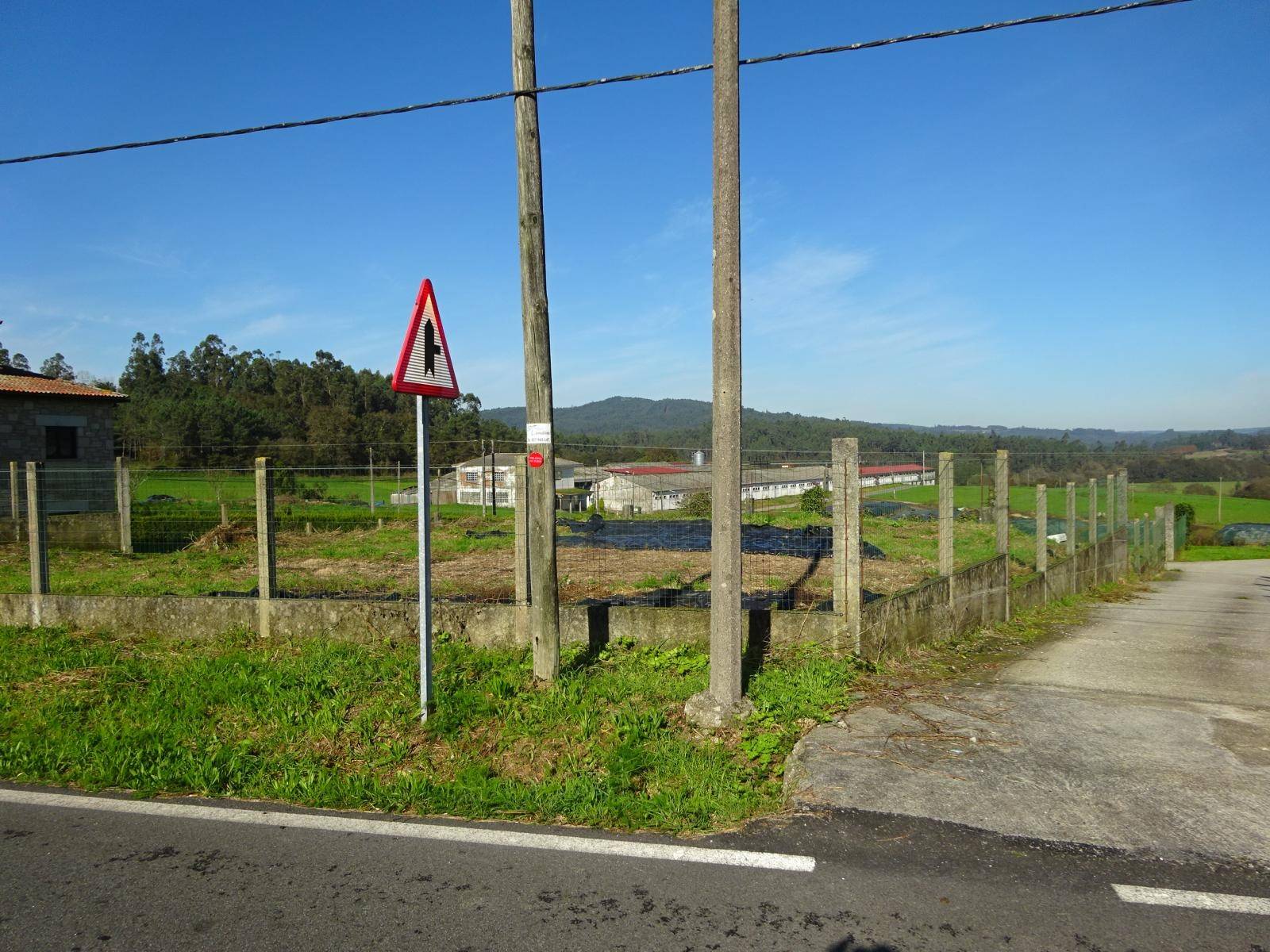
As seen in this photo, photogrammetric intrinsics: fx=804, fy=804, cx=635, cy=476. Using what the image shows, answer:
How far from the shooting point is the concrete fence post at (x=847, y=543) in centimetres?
629

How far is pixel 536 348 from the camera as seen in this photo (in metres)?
5.86

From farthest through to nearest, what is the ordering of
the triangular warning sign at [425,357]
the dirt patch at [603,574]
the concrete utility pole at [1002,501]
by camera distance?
the dirt patch at [603,574] < the concrete utility pole at [1002,501] < the triangular warning sign at [425,357]

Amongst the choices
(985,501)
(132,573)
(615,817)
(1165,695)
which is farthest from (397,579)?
(1165,695)

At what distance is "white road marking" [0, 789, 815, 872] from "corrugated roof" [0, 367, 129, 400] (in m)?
27.7

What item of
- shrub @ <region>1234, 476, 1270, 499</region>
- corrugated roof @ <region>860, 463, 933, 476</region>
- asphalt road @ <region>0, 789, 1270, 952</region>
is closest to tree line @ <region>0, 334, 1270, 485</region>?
corrugated roof @ <region>860, 463, 933, 476</region>

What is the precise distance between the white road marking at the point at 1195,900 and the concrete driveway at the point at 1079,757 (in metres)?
0.35

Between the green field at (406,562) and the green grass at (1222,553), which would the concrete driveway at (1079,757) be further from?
the green grass at (1222,553)

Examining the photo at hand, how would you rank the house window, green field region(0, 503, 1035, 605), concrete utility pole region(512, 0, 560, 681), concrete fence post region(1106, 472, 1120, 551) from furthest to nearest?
the house window
concrete fence post region(1106, 472, 1120, 551)
green field region(0, 503, 1035, 605)
concrete utility pole region(512, 0, 560, 681)

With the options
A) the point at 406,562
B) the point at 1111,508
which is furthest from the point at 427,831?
the point at 1111,508

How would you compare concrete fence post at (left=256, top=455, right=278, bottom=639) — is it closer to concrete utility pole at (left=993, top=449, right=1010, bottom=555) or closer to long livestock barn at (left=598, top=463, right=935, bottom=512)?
long livestock barn at (left=598, top=463, right=935, bottom=512)

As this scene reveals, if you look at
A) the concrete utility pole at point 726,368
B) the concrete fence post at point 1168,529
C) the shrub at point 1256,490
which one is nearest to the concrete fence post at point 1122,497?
the concrete fence post at point 1168,529

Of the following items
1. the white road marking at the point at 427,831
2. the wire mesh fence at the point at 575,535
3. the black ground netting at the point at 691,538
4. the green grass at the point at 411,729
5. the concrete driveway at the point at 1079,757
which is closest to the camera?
the white road marking at the point at 427,831

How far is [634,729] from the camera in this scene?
5.02m

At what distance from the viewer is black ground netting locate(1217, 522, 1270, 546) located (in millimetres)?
37375
